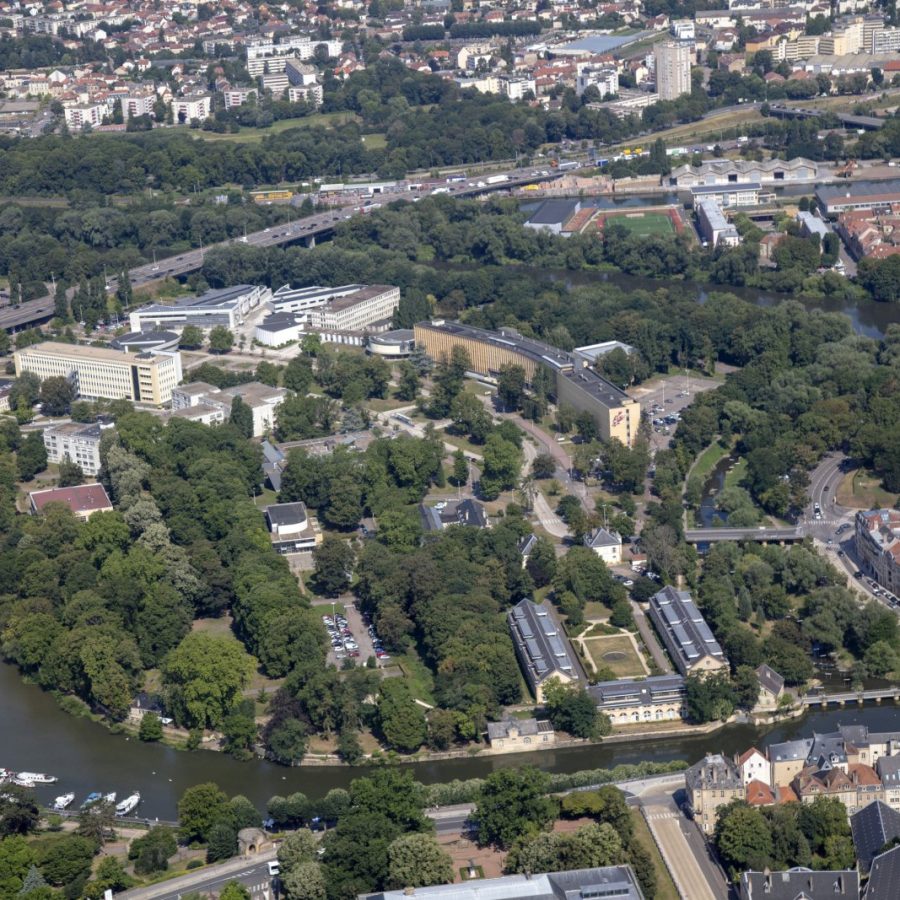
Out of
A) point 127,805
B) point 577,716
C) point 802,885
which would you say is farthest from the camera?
point 577,716

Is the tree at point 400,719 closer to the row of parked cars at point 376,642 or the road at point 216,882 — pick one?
the row of parked cars at point 376,642

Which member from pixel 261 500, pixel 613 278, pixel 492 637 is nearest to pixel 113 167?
pixel 613 278

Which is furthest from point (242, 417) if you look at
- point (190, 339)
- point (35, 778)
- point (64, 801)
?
point (64, 801)

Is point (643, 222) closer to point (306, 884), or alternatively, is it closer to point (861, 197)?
point (861, 197)

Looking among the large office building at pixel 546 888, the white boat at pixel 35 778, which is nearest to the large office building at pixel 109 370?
the white boat at pixel 35 778

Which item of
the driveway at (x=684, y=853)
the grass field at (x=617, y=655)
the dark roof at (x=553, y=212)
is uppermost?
the driveway at (x=684, y=853)
